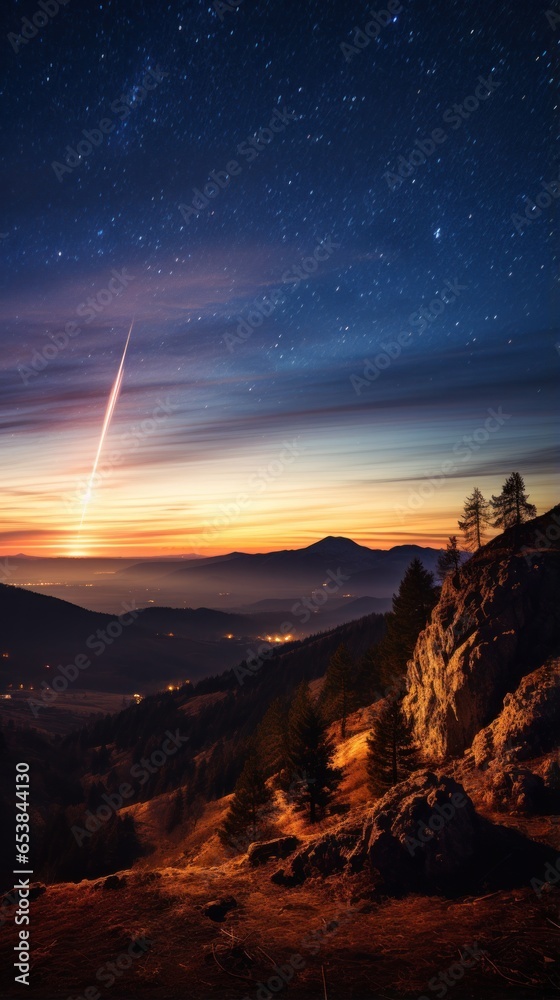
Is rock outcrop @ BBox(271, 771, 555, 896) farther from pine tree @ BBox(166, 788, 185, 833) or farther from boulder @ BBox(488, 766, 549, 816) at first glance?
pine tree @ BBox(166, 788, 185, 833)

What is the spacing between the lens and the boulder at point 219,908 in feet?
62.4

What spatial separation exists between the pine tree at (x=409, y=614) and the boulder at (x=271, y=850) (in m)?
31.6

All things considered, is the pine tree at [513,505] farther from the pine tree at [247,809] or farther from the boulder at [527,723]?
the pine tree at [247,809]

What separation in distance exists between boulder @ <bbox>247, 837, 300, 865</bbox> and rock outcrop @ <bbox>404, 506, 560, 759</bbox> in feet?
50.3

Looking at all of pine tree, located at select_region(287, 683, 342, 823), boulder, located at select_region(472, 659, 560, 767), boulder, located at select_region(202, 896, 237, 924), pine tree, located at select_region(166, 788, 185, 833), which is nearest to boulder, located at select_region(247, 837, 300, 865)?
boulder, located at select_region(202, 896, 237, 924)

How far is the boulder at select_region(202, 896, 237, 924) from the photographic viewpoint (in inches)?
749

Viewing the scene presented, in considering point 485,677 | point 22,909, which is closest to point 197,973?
point 22,909

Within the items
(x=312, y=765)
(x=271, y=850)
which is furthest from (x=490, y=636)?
(x=271, y=850)

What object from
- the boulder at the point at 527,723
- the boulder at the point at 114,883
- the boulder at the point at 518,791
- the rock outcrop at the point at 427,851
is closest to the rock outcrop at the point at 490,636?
the boulder at the point at 527,723

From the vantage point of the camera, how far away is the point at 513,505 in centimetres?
4494

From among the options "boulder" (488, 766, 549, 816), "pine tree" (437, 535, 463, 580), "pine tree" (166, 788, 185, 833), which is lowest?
"pine tree" (166, 788, 185, 833)

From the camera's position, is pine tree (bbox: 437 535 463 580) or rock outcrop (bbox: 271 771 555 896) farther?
pine tree (bbox: 437 535 463 580)

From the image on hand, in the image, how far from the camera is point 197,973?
15.1 meters

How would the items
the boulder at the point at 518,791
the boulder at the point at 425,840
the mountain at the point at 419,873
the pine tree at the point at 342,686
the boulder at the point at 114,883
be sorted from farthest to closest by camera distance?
the pine tree at the point at 342,686 < the boulder at the point at 518,791 < the boulder at the point at 114,883 < the boulder at the point at 425,840 < the mountain at the point at 419,873
